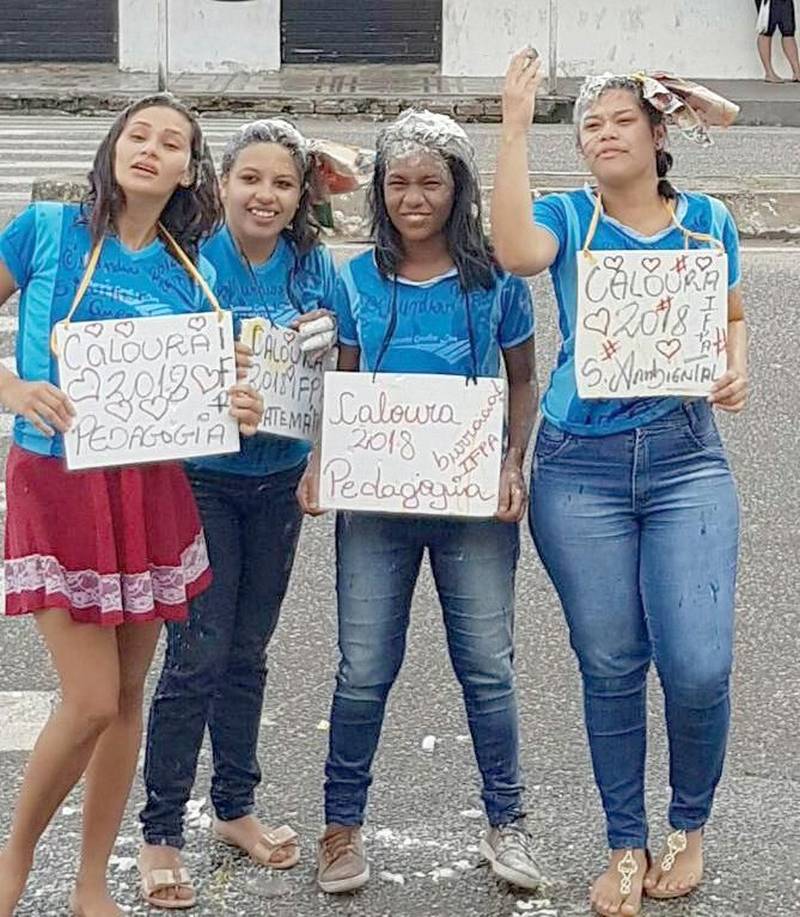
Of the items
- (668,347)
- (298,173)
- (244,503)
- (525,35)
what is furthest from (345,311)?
(525,35)

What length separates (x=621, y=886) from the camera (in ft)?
12.5

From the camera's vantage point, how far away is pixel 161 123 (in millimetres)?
3486

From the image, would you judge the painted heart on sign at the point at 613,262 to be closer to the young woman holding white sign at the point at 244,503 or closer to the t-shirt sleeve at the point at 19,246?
the young woman holding white sign at the point at 244,503

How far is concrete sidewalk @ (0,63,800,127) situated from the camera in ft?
65.7

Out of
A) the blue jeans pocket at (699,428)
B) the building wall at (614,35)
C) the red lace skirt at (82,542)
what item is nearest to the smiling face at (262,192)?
the red lace skirt at (82,542)

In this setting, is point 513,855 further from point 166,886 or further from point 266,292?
point 266,292

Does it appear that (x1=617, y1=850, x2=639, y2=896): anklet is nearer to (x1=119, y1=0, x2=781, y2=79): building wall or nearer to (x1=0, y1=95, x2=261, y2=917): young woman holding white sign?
(x1=0, y1=95, x2=261, y2=917): young woman holding white sign

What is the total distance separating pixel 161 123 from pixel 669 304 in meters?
1.05

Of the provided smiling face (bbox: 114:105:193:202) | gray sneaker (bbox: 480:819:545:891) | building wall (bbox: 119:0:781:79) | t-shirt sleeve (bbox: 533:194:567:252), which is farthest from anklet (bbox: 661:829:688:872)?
building wall (bbox: 119:0:781:79)

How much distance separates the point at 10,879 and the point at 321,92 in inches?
719

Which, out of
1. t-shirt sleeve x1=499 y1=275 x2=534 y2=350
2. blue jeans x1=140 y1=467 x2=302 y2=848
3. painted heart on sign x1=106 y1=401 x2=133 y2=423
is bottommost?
blue jeans x1=140 y1=467 x2=302 y2=848

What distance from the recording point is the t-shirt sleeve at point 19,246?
3.45 metres

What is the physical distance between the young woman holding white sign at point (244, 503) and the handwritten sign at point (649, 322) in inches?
21.0

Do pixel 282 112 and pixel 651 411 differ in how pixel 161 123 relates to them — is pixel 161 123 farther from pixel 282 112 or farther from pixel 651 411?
pixel 282 112
